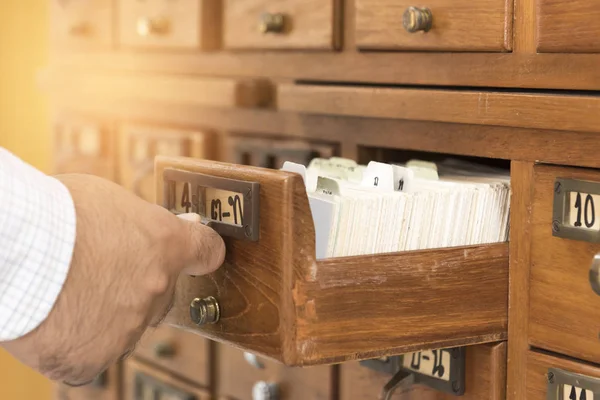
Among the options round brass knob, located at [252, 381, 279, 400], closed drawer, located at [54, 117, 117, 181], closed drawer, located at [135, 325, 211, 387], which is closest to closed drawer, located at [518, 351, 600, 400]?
round brass knob, located at [252, 381, 279, 400]

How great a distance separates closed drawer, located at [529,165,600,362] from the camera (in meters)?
1.04

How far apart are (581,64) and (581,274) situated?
0.72 feet

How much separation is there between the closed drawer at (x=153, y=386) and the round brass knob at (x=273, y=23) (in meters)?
0.65

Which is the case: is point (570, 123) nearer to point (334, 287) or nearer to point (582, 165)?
point (582, 165)

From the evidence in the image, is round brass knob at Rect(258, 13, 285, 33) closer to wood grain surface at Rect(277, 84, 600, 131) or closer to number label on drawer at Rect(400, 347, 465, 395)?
wood grain surface at Rect(277, 84, 600, 131)

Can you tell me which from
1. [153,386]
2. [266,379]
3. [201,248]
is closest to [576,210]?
[201,248]

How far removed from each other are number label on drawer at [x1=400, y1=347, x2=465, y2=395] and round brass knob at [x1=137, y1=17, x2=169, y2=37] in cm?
79

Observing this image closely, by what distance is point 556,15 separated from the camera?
1.04m

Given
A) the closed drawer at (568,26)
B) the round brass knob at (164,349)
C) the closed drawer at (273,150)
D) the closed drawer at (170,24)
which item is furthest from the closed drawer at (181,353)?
the closed drawer at (568,26)

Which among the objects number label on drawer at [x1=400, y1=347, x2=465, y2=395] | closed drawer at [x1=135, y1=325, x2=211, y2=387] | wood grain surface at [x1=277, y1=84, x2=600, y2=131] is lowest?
closed drawer at [x1=135, y1=325, x2=211, y2=387]

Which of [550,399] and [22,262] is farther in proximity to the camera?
[550,399]

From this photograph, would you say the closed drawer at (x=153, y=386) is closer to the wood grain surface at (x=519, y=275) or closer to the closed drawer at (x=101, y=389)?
the closed drawer at (x=101, y=389)

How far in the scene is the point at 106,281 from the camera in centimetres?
95

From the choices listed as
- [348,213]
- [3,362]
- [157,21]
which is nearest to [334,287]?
[348,213]
